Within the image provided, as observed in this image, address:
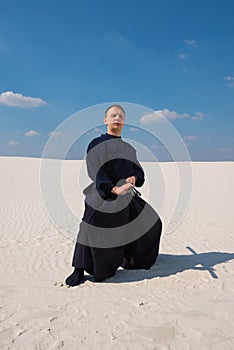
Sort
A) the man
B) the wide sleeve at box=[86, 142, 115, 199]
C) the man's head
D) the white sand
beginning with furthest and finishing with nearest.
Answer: the man's head < the man < the wide sleeve at box=[86, 142, 115, 199] < the white sand

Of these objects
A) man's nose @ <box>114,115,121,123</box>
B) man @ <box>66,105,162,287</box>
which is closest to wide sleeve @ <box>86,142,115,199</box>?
man @ <box>66,105,162,287</box>

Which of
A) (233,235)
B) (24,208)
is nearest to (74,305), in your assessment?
(233,235)

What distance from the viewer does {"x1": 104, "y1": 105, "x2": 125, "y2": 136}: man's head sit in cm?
390

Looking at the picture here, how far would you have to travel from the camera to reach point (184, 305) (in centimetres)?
338

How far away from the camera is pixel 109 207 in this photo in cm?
379

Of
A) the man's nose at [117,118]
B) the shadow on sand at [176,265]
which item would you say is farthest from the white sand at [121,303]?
the man's nose at [117,118]

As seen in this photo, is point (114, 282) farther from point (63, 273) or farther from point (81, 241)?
point (63, 273)

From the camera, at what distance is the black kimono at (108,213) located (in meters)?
3.80

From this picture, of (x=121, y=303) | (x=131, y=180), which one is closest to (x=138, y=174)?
(x=131, y=180)

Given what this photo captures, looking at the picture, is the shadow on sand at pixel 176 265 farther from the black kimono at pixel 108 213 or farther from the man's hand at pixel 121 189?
the man's hand at pixel 121 189

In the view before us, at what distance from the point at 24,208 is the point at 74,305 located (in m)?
8.49

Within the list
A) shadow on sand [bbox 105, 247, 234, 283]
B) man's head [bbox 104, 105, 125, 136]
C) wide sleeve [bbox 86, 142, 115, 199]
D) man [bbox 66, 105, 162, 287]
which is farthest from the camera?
shadow on sand [bbox 105, 247, 234, 283]

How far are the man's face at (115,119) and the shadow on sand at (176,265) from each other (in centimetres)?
192

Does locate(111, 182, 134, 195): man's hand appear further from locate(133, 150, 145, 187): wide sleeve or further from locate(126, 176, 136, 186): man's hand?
locate(133, 150, 145, 187): wide sleeve
